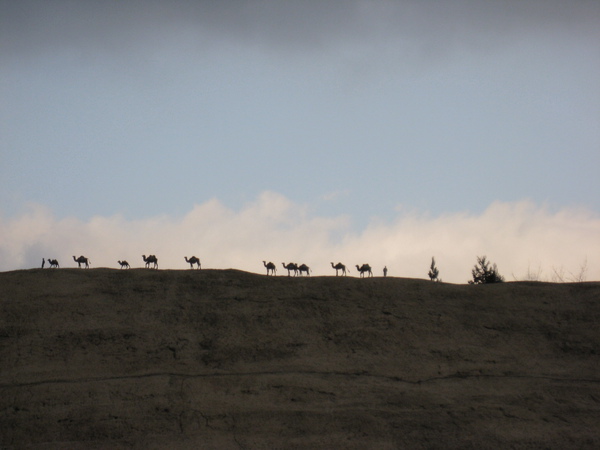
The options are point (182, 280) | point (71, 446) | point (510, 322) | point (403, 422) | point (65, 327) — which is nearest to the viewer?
point (71, 446)

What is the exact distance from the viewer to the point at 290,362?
490 inches

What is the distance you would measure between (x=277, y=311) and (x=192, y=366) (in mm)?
2454

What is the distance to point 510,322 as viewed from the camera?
14.1m

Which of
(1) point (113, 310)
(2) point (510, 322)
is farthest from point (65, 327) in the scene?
(2) point (510, 322)

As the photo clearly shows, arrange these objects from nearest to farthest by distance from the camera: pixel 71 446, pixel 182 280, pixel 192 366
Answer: pixel 71 446 < pixel 192 366 < pixel 182 280

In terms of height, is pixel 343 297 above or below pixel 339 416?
above

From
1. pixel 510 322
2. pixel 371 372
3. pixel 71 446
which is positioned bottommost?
pixel 71 446

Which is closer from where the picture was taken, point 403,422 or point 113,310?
point 403,422

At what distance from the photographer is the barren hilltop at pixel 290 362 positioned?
1080 centimetres

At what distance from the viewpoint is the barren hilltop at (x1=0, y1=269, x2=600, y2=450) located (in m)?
10.8

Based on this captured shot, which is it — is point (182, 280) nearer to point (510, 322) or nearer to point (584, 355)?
point (510, 322)

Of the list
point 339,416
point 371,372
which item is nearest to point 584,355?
point 371,372

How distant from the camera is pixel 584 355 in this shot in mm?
13227

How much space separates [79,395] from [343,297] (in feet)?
19.2
